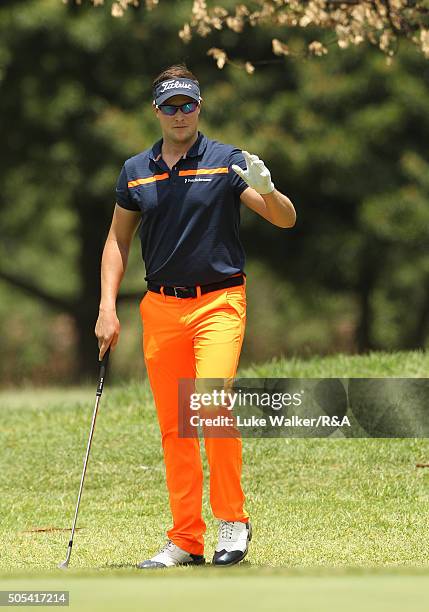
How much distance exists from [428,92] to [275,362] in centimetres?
813

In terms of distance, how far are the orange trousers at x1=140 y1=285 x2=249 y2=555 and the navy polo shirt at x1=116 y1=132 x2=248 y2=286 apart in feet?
0.40

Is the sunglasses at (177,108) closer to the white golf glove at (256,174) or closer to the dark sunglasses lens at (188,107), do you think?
the dark sunglasses lens at (188,107)

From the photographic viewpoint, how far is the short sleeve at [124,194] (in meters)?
6.00

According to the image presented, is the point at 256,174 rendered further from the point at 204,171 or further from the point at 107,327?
the point at 107,327

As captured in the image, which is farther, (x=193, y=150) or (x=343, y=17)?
(x=343, y=17)

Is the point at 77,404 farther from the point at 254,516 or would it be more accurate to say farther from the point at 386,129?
the point at 386,129

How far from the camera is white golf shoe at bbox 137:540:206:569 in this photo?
5847 mm

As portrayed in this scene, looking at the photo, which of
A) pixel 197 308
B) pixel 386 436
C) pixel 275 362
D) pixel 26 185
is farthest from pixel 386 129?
pixel 197 308

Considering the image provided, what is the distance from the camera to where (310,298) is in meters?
20.5

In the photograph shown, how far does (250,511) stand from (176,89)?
2963mm

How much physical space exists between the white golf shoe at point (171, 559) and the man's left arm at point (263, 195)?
1.60 metres

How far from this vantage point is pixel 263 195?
5613 millimetres
